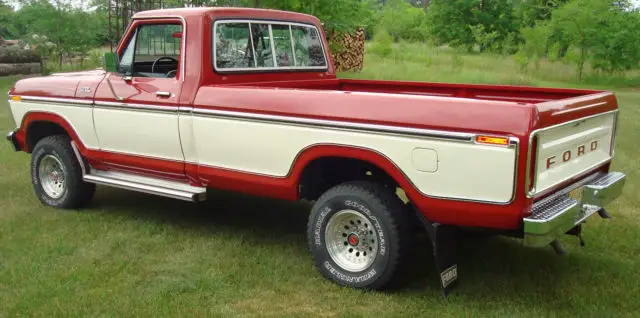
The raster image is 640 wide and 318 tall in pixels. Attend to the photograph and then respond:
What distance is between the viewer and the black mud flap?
3.88 m

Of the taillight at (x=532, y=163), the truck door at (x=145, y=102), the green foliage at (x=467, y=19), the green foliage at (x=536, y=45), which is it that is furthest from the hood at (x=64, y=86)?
the green foliage at (x=467, y=19)

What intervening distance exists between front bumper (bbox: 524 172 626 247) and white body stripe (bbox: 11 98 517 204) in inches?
9.1

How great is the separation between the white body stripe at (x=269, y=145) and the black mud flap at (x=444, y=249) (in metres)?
0.26

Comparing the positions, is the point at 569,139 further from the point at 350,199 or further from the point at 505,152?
the point at 350,199

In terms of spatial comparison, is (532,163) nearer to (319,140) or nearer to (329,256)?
(319,140)

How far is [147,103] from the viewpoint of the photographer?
5.13 m

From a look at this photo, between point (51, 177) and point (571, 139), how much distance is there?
15.7ft

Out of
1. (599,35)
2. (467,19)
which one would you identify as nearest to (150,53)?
(599,35)

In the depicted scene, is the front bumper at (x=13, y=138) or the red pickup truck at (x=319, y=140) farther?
the front bumper at (x=13, y=138)

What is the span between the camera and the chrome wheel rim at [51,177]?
244 inches

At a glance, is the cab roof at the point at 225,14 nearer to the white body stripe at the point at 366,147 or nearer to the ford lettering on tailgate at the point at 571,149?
the white body stripe at the point at 366,147

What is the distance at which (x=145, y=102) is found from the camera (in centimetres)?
515

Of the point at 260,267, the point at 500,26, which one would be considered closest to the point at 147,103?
the point at 260,267

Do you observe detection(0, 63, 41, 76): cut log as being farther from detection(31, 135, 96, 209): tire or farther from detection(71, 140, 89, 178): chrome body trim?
detection(71, 140, 89, 178): chrome body trim
